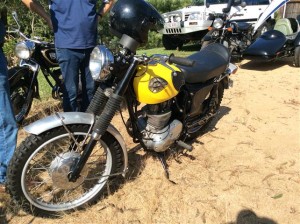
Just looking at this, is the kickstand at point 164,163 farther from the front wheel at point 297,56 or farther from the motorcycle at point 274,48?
the front wheel at point 297,56

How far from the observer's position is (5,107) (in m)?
2.47

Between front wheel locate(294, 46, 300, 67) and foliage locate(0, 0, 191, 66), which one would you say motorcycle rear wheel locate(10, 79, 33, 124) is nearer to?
foliage locate(0, 0, 191, 66)

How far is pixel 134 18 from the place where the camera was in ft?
7.25

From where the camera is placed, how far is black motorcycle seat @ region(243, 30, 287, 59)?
627 centimetres

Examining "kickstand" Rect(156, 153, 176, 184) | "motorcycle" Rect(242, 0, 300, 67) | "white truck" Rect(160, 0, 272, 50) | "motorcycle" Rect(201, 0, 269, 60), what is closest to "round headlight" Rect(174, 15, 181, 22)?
"white truck" Rect(160, 0, 272, 50)

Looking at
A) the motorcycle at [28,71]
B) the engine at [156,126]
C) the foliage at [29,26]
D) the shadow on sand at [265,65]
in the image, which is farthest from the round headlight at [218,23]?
the engine at [156,126]

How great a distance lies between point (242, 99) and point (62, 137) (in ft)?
10.9

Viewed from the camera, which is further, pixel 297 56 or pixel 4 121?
pixel 297 56

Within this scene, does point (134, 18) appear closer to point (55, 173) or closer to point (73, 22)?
point (73, 22)

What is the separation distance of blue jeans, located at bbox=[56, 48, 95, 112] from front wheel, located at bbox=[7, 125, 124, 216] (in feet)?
2.30

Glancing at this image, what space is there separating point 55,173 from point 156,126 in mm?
894

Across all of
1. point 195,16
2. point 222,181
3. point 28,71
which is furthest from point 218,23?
point 222,181

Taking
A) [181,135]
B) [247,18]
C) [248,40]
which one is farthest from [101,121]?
[247,18]

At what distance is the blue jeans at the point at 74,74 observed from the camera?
9.46ft
